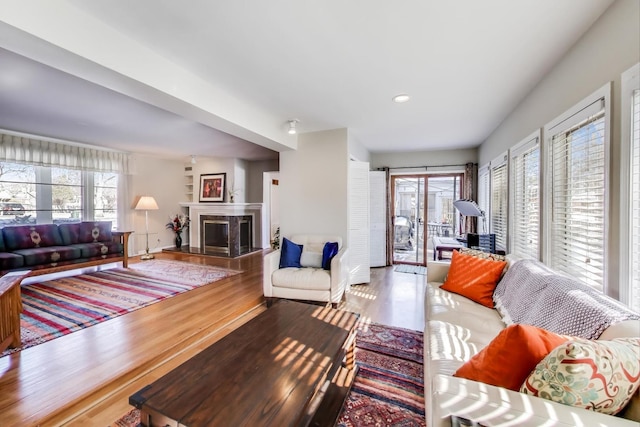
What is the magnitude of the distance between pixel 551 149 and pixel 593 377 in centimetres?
197

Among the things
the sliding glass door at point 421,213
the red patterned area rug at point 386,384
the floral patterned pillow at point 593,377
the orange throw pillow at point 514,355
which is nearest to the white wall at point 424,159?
the sliding glass door at point 421,213

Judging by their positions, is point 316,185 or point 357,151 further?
point 357,151

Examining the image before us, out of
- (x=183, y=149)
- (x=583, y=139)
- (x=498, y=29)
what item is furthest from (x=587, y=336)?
(x=183, y=149)

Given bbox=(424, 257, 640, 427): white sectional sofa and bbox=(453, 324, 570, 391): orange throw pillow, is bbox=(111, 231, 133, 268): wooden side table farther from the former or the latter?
bbox=(453, 324, 570, 391): orange throw pillow

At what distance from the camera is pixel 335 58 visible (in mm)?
1970

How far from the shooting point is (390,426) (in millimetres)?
1454

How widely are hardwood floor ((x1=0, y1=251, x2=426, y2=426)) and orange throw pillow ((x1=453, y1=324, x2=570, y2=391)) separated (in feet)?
5.82

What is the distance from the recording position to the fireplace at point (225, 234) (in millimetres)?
6020

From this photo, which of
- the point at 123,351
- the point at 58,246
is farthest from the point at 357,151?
the point at 58,246

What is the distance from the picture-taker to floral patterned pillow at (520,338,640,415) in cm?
76

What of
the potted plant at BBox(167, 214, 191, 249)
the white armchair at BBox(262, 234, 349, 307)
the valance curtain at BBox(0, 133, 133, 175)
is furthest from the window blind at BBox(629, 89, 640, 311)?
the potted plant at BBox(167, 214, 191, 249)

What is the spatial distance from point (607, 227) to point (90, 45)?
3.17m

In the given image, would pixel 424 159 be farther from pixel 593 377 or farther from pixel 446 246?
pixel 593 377

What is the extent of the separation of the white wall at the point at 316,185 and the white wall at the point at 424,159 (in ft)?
6.46
